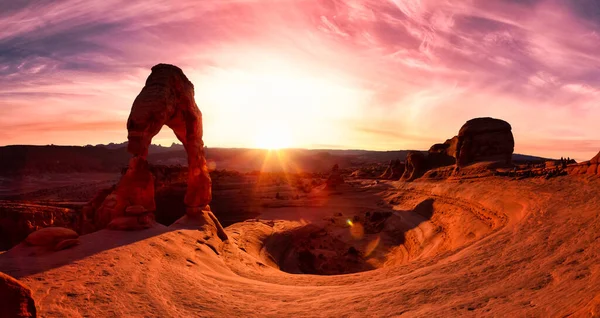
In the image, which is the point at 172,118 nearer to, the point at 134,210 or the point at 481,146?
the point at 134,210

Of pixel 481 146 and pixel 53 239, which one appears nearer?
pixel 53 239

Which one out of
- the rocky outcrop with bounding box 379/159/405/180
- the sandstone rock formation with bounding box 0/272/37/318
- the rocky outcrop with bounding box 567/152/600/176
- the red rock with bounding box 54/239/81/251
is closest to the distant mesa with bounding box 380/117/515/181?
the rocky outcrop with bounding box 379/159/405/180

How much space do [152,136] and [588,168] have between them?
67.0 feet

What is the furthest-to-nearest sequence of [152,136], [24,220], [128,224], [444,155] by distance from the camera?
[444,155], [24,220], [152,136], [128,224]

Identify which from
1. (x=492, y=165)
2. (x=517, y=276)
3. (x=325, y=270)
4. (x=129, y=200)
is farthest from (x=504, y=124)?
(x=129, y=200)

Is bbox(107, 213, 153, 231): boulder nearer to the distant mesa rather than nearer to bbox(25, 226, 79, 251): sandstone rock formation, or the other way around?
bbox(25, 226, 79, 251): sandstone rock formation

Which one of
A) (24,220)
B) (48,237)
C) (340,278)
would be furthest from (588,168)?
(24,220)

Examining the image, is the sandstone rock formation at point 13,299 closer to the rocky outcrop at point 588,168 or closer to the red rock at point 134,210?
the red rock at point 134,210

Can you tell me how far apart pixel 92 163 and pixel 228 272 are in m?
86.6

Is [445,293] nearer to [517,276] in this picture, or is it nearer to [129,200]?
[517,276]

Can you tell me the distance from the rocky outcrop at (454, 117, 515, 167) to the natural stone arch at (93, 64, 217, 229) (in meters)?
26.5

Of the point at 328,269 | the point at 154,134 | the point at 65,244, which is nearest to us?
the point at 65,244

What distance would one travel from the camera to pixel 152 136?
13883 millimetres

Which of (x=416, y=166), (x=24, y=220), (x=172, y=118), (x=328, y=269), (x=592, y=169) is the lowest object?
(x=328, y=269)
